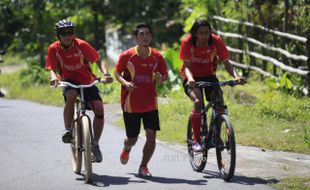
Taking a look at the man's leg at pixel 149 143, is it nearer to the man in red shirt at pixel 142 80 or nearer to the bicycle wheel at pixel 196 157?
the man in red shirt at pixel 142 80

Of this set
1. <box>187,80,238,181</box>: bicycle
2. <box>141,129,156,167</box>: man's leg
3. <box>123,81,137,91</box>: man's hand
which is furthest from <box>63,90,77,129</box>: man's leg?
<box>187,80,238,181</box>: bicycle

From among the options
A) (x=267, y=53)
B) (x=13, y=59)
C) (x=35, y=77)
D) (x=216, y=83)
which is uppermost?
(x=216, y=83)

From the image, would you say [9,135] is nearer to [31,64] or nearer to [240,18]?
[240,18]

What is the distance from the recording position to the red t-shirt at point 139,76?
852 centimetres

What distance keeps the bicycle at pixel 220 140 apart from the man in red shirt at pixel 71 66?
119cm

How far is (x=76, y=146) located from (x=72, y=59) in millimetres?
1008

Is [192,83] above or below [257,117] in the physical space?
above

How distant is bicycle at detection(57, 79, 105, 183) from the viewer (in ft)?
26.9

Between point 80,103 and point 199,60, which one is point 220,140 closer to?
point 199,60

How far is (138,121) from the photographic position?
8.76m

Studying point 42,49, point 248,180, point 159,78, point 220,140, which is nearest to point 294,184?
point 248,180

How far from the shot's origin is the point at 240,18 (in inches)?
780

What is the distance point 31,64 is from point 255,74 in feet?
28.5

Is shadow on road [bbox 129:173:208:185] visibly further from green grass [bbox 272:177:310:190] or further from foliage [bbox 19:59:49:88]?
foliage [bbox 19:59:49:88]
